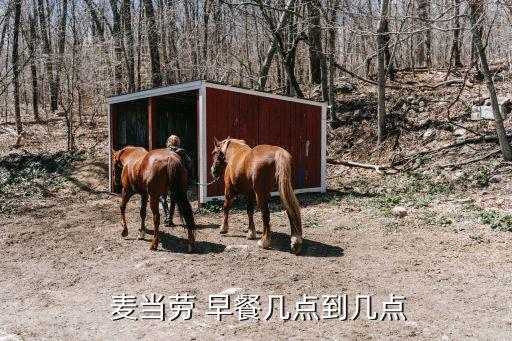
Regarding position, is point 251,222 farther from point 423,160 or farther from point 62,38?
point 62,38

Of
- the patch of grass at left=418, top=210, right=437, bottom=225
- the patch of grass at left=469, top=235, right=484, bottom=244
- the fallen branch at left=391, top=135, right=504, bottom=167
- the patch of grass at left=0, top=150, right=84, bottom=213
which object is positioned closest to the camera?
the patch of grass at left=469, top=235, right=484, bottom=244

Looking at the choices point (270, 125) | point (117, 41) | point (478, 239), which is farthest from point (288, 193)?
point (117, 41)

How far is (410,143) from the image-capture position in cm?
1332

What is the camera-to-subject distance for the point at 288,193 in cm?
559

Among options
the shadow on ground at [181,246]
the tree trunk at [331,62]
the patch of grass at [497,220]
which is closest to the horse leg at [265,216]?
the shadow on ground at [181,246]

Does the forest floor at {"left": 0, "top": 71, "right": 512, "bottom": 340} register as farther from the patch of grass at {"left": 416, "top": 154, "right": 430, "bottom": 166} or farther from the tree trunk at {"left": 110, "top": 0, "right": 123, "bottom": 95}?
the tree trunk at {"left": 110, "top": 0, "right": 123, "bottom": 95}

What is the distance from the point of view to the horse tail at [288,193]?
18.2 feet

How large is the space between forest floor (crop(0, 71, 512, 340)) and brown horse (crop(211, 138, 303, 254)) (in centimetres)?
37

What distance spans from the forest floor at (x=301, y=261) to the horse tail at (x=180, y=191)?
1.74 ft

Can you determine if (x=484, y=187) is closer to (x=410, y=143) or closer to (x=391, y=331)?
(x=410, y=143)

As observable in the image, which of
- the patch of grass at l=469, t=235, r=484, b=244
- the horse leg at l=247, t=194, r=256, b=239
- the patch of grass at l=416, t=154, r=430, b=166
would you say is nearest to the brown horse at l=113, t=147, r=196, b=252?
the horse leg at l=247, t=194, r=256, b=239

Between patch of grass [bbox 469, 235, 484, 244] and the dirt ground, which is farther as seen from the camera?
patch of grass [bbox 469, 235, 484, 244]

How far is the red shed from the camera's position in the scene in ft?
29.8

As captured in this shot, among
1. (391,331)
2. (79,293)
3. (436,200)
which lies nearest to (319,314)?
(391,331)
